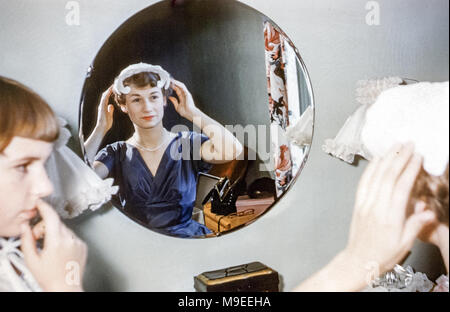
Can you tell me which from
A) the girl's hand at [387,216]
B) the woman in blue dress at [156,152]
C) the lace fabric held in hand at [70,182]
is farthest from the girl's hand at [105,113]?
the girl's hand at [387,216]

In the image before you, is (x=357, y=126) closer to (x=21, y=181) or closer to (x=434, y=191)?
(x=434, y=191)

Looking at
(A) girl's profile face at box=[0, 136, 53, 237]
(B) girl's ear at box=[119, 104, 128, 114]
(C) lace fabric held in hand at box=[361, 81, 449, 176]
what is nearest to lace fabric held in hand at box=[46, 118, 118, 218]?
(A) girl's profile face at box=[0, 136, 53, 237]

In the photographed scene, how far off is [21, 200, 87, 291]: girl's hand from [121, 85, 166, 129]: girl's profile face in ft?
1.29

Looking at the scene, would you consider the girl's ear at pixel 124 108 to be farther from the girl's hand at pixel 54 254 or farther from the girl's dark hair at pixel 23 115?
the girl's hand at pixel 54 254

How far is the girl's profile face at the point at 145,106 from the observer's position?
1392 millimetres

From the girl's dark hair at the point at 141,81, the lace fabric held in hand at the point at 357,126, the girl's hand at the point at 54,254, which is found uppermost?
the girl's dark hair at the point at 141,81

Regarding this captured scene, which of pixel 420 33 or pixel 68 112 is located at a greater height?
pixel 420 33

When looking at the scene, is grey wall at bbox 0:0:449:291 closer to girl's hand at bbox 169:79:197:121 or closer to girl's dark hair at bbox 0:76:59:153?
girl's dark hair at bbox 0:76:59:153

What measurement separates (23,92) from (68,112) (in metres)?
0.14

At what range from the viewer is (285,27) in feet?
4.83

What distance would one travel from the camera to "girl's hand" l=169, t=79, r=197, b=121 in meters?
1.41

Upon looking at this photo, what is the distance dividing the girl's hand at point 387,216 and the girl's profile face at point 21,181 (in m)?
1.03
